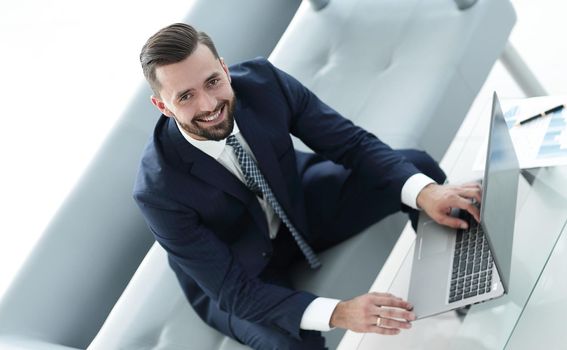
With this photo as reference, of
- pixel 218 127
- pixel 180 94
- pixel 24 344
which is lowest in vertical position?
pixel 24 344

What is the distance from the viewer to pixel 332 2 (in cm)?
278

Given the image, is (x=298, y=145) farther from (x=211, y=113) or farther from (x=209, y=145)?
(x=211, y=113)

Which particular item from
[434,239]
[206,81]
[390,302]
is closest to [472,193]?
[434,239]

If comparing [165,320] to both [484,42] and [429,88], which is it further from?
[484,42]

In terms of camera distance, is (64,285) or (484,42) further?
(484,42)

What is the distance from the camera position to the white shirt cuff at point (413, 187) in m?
1.91

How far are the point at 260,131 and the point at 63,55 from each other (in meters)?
2.44

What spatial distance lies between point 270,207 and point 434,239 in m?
0.45

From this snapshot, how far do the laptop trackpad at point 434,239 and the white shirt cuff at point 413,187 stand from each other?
2.8 inches

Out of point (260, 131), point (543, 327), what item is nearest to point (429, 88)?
point (260, 131)

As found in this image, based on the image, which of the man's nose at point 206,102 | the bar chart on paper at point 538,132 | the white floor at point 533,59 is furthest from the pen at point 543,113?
the man's nose at point 206,102

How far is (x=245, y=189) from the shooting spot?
6.54 ft

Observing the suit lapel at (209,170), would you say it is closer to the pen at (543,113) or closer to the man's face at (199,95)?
the man's face at (199,95)

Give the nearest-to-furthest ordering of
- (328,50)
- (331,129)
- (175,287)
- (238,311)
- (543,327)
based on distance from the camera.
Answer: (543,327) → (238,311) → (331,129) → (175,287) → (328,50)
